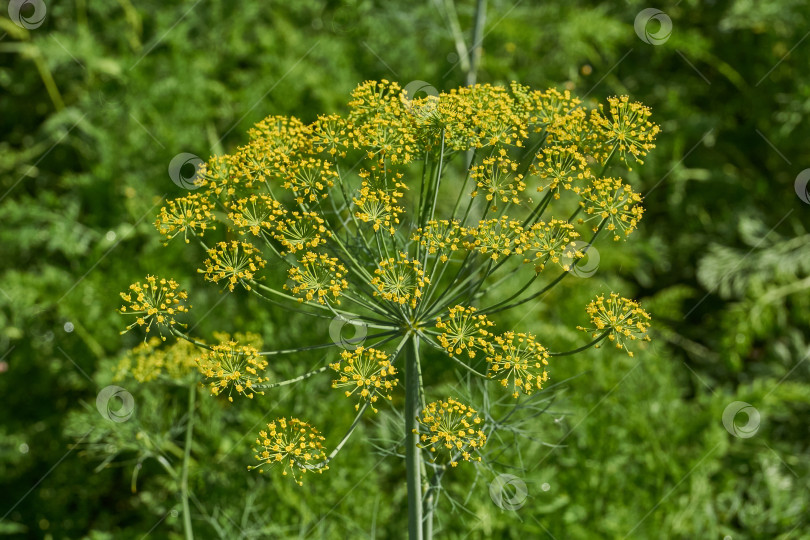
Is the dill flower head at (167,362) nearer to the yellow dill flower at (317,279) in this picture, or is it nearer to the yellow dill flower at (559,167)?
the yellow dill flower at (317,279)

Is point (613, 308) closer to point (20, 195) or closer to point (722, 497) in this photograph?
point (722, 497)

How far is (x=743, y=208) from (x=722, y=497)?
256 centimetres

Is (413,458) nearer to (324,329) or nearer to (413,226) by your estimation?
(413,226)

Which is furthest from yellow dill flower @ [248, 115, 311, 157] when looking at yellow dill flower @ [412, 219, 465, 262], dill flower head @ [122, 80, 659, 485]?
yellow dill flower @ [412, 219, 465, 262]

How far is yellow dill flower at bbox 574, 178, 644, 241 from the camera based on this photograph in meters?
2.10

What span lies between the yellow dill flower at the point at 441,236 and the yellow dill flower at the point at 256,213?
43 centimetres

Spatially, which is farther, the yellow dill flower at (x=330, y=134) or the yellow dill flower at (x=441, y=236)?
the yellow dill flower at (x=330, y=134)

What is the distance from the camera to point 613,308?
2.07 m

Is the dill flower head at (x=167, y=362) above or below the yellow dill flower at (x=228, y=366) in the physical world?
above

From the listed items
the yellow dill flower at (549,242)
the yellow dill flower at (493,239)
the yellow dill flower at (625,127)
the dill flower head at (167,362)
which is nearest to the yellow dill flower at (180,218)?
the dill flower head at (167,362)

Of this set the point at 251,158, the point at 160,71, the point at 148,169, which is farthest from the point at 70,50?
the point at 251,158

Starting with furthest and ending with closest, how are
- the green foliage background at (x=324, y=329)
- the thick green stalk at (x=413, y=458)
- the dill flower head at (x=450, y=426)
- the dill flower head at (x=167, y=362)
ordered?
the green foliage background at (x=324, y=329) < the dill flower head at (x=167, y=362) < the thick green stalk at (x=413, y=458) < the dill flower head at (x=450, y=426)

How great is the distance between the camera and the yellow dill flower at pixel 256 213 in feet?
6.86

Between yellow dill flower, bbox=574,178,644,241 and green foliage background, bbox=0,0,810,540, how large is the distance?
5.12ft
